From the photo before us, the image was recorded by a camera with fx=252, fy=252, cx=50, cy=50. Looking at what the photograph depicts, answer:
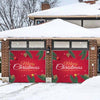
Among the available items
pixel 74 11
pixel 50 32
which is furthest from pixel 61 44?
pixel 74 11

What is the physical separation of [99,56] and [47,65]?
8.53 metres

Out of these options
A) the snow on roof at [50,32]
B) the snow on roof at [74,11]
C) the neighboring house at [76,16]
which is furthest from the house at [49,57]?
the snow on roof at [74,11]

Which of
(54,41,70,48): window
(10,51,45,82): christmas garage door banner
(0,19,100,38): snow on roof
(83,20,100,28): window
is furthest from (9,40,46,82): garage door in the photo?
(83,20,100,28): window

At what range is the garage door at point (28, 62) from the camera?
60.6ft

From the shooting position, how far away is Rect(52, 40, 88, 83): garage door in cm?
1831

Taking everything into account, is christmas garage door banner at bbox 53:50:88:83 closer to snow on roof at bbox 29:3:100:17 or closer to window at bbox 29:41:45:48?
window at bbox 29:41:45:48

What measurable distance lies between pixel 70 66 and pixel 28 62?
309 centimetres

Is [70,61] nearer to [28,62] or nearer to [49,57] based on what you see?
[49,57]

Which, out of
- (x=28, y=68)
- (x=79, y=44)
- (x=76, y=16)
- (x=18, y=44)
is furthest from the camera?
(x=76, y=16)

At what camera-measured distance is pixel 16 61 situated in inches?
732

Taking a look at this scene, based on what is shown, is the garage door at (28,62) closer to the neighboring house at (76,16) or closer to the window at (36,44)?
the window at (36,44)

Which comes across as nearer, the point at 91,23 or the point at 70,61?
the point at 70,61

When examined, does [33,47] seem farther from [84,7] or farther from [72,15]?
[84,7]

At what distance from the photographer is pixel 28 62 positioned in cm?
1855
